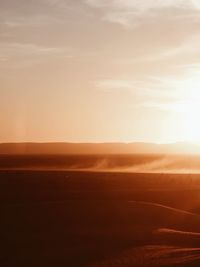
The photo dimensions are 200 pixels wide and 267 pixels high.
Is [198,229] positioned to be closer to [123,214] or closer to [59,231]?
[123,214]

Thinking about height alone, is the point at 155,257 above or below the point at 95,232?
below

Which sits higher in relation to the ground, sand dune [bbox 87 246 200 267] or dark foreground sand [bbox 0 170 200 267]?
dark foreground sand [bbox 0 170 200 267]

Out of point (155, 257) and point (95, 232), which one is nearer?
point (155, 257)

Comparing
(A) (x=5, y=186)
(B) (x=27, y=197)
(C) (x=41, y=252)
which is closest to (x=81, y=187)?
(A) (x=5, y=186)

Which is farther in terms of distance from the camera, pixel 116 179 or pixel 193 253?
pixel 116 179

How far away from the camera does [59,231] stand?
82.6ft

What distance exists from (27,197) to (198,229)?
13.1m

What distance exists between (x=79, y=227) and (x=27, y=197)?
1183 centimetres

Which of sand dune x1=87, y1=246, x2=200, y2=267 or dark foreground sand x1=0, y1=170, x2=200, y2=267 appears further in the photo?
dark foreground sand x1=0, y1=170, x2=200, y2=267

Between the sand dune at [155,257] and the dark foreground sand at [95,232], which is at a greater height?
the dark foreground sand at [95,232]

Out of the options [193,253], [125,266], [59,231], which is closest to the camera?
[125,266]

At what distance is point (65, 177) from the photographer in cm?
5381

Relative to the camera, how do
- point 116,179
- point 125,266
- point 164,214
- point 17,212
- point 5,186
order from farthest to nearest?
point 116,179
point 5,186
point 164,214
point 17,212
point 125,266

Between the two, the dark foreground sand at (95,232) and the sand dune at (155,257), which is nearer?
the sand dune at (155,257)
